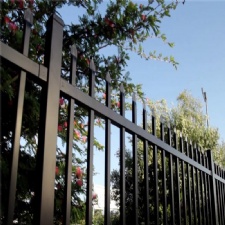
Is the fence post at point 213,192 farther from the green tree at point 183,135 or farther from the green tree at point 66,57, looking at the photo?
the green tree at point 183,135

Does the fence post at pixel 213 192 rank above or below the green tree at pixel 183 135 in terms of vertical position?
below

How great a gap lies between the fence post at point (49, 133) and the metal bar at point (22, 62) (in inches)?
1.5

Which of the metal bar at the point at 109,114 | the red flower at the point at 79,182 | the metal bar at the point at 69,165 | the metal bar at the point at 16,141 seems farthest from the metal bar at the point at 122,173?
the red flower at the point at 79,182

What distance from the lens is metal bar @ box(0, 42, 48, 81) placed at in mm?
1206

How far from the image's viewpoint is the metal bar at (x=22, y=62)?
121 cm

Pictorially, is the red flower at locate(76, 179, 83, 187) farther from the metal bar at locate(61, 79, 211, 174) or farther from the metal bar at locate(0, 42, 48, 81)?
the metal bar at locate(0, 42, 48, 81)

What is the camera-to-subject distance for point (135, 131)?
200 cm

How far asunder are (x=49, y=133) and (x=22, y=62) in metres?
0.31

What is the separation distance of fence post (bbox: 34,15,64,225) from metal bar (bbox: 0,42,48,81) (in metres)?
0.04

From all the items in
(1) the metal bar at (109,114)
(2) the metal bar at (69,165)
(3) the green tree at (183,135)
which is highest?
(3) the green tree at (183,135)

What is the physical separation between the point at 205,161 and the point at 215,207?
0.51m

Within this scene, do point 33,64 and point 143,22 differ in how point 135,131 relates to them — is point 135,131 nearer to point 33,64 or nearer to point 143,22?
point 33,64

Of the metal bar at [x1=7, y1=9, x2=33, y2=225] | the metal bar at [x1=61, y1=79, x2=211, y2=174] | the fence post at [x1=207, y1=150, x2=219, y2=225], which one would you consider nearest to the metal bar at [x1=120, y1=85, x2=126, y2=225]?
the metal bar at [x1=61, y1=79, x2=211, y2=174]

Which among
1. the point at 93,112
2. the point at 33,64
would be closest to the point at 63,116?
the point at 93,112
